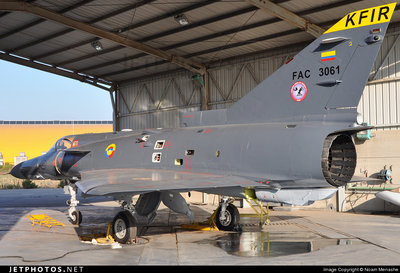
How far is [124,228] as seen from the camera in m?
10.2

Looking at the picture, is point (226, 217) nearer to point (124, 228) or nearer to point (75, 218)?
point (124, 228)

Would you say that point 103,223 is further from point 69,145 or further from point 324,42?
point 324,42

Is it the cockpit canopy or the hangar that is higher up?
the hangar

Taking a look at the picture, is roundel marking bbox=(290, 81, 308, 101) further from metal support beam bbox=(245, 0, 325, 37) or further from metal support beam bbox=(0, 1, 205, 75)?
metal support beam bbox=(0, 1, 205, 75)

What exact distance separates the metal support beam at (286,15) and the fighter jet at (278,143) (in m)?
6.42

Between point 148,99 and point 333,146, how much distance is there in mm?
19412

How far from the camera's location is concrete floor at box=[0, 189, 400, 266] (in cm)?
802

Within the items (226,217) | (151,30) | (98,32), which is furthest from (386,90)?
(98,32)

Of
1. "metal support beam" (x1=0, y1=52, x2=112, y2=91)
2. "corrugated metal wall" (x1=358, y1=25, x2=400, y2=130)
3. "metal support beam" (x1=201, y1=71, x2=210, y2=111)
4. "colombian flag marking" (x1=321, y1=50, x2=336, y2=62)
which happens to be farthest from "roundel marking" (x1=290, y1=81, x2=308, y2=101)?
"metal support beam" (x1=0, y1=52, x2=112, y2=91)

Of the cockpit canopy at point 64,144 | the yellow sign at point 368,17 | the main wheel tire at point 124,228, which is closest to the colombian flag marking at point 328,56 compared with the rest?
the yellow sign at point 368,17

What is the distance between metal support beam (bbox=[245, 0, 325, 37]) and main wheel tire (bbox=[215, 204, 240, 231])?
7833mm

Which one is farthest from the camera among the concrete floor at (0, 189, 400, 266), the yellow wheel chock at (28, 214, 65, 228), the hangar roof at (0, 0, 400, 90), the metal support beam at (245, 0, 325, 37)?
the hangar roof at (0, 0, 400, 90)

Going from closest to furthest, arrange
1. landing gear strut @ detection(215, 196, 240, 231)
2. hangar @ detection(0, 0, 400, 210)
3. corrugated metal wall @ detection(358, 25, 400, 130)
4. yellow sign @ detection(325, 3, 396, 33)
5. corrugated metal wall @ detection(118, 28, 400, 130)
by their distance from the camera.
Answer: yellow sign @ detection(325, 3, 396, 33) < landing gear strut @ detection(215, 196, 240, 231) < hangar @ detection(0, 0, 400, 210) < corrugated metal wall @ detection(358, 25, 400, 130) < corrugated metal wall @ detection(118, 28, 400, 130)

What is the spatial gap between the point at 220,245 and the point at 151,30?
13.1m
